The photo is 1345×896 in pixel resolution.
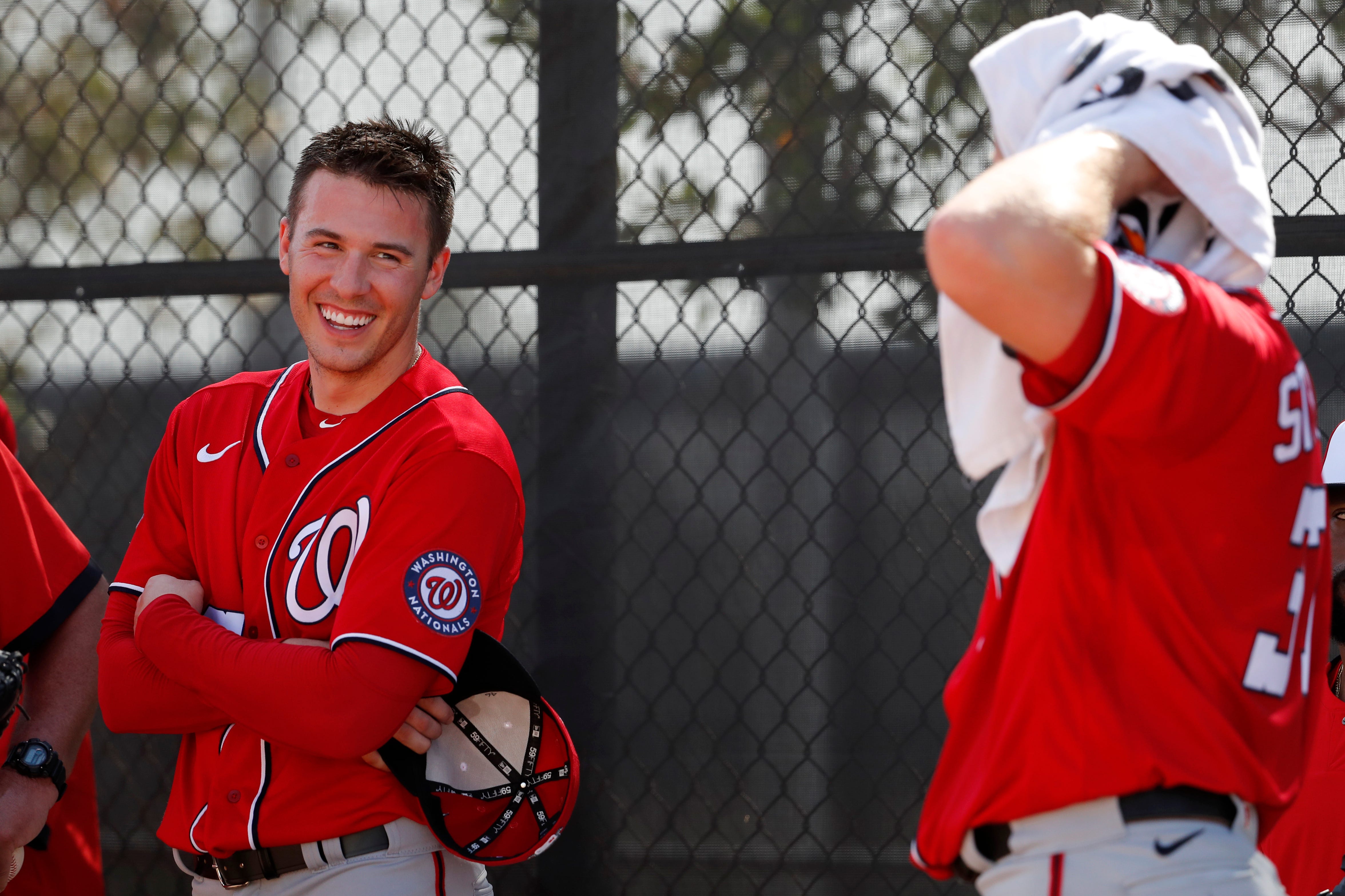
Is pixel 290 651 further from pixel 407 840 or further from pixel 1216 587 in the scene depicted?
pixel 1216 587

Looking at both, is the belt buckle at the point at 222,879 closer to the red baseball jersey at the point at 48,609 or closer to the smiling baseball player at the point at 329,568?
the smiling baseball player at the point at 329,568

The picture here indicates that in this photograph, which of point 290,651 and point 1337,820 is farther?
point 1337,820

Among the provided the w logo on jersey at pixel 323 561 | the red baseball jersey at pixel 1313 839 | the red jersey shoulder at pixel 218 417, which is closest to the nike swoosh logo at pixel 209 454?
the red jersey shoulder at pixel 218 417

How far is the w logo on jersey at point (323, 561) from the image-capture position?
69.7 inches

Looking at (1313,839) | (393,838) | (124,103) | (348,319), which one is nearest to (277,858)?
(393,838)

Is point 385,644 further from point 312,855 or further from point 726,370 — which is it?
point 726,370

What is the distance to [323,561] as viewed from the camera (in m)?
1.78

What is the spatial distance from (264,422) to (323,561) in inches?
13.1

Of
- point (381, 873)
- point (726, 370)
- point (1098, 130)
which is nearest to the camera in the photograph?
point (1098, 130)

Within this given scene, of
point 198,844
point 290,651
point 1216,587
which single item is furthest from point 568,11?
point 1216,587

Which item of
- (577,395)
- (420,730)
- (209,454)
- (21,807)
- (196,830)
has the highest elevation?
(577,395)

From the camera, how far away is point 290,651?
66.0 inches

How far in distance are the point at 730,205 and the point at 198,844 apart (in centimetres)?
174

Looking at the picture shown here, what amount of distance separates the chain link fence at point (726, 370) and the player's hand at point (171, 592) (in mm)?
1000
